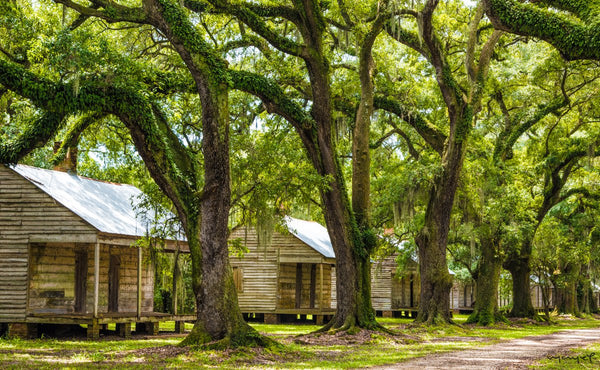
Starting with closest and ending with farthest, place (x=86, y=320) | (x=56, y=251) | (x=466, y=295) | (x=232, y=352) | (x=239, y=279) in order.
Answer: (x=232, y=352) < (x=86, y=320) < (x=56, y=251) < (x=239, y=279) < (x=466, y=295)

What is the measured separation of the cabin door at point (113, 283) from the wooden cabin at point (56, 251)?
0.27 ft

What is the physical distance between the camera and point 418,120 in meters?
26.4

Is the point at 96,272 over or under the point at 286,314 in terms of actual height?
over

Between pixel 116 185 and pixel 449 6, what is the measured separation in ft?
46.9

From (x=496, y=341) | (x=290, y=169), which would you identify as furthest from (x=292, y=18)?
(x=496, y=341)

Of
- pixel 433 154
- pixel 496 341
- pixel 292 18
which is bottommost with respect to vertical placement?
pixel 496 341

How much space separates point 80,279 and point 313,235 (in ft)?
47.8

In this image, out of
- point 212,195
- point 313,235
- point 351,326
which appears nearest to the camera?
point 212,195

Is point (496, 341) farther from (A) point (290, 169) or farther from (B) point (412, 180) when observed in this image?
(A) point (290, 169)

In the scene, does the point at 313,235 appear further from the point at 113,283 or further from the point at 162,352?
the point at 162,352

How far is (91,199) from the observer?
23.2 metres

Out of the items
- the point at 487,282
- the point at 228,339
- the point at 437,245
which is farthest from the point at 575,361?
the point at 487,282

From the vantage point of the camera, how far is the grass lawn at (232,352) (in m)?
13.8

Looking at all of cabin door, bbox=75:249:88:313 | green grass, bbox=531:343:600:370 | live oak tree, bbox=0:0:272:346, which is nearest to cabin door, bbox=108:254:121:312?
cabin door, bbox=75:249:88:313
